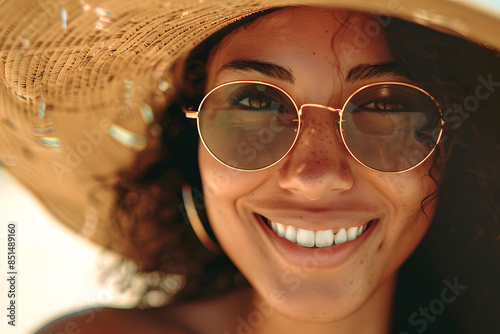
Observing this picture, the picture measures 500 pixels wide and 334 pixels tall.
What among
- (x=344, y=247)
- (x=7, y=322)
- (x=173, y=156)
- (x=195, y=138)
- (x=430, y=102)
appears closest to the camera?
(x=430, y=102)

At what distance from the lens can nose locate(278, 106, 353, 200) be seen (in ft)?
3.92

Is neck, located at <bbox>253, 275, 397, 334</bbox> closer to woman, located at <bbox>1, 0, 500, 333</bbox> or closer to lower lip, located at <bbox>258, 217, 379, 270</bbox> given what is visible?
woman, located at <bbox>1, 0, 500, 333</bbox>

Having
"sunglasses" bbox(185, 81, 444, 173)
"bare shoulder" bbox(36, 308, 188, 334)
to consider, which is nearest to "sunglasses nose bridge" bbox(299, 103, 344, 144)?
"sunglasses" bbox(185, 81, 444, 173)

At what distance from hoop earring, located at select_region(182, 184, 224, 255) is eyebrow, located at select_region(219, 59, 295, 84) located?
30.7 inches

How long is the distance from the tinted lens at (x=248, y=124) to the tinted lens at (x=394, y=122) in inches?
6.1

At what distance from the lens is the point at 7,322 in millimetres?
3346

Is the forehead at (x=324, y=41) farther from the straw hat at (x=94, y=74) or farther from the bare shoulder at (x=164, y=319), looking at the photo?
the bare shoulder at (x=164, y=319)

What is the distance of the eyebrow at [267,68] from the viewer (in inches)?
47.2

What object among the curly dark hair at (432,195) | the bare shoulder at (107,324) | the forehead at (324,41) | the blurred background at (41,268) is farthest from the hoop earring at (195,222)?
the blurred background at (41,268)

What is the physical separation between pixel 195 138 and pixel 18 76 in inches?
24.5

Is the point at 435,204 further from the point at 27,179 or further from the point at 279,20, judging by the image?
the point at 27,179

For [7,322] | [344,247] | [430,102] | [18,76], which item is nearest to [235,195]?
[344,247]

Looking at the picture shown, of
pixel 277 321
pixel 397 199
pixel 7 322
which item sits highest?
pixel 397 199

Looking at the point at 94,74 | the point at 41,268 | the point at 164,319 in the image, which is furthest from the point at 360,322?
the point at 41,268
